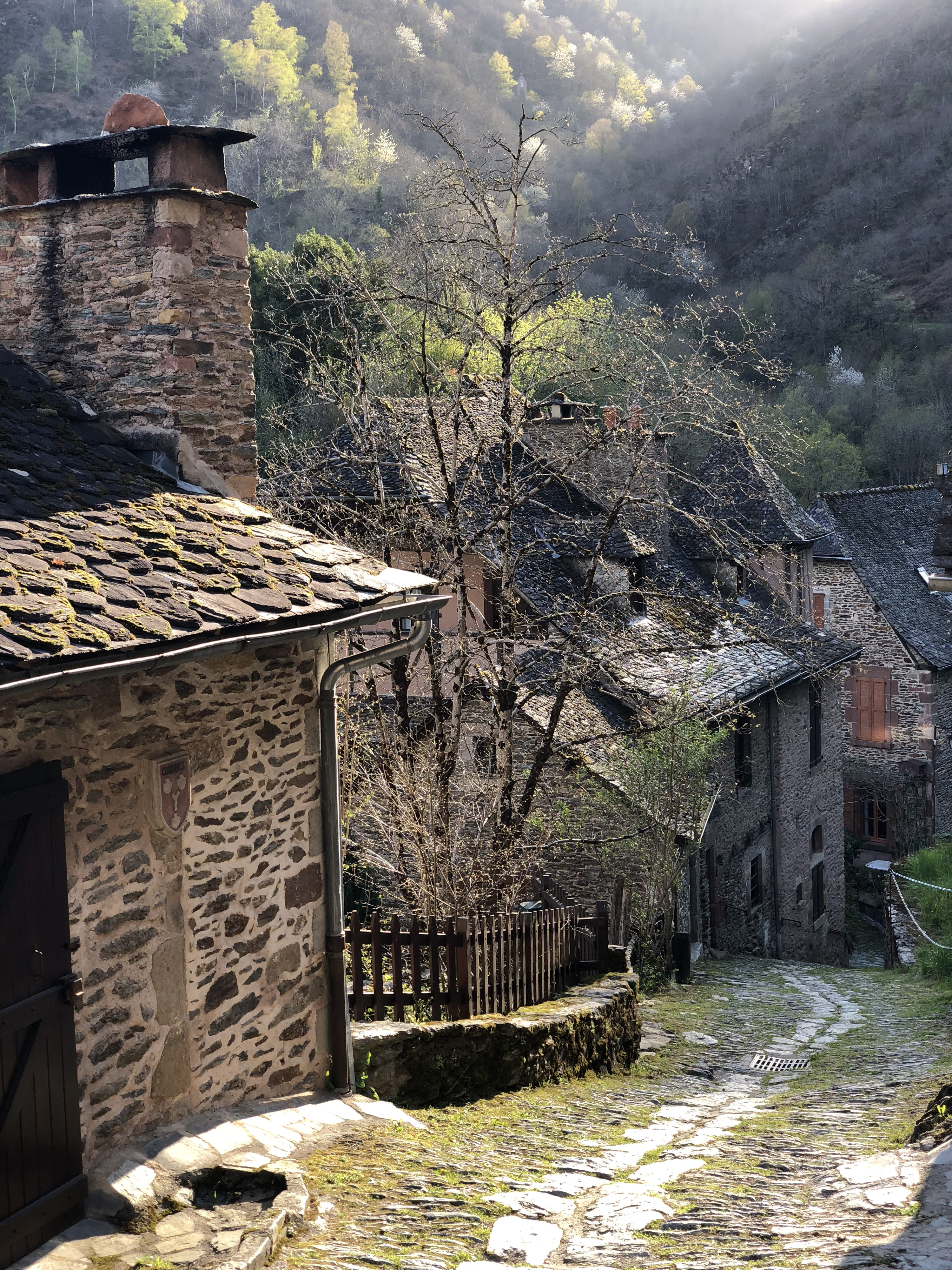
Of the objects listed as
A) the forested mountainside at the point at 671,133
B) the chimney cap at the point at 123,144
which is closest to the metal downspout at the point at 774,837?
the chimney cap at the point at 123,144

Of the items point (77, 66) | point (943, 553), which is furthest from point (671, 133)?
point (943, 553)

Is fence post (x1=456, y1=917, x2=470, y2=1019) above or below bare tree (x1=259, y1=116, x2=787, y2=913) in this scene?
below

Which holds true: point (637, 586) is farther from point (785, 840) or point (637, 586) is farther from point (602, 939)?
point (602, 939)

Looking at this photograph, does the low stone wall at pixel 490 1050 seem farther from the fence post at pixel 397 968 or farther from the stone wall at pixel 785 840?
the stone wall at pixel 785 840

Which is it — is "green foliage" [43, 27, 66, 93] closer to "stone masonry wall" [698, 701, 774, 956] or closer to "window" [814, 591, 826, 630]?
"window" [814, 591, 826, 630]

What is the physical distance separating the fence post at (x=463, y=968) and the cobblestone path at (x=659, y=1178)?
0.65 m

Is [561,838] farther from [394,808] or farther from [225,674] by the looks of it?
[225,674]

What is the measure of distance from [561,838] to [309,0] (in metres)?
80.2

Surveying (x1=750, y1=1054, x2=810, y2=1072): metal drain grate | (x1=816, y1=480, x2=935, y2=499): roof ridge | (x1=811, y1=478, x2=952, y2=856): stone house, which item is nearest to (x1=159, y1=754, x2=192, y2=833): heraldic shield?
(x1=750, y1=1054, x2=810, y2=1072): metal drain grate

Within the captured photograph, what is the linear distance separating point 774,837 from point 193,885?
15.0m

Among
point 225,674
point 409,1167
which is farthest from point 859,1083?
point 225,674

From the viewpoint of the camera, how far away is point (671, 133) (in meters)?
69.4

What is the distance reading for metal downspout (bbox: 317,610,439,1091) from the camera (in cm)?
653

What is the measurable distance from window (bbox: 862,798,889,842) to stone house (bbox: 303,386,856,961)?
3.74m
